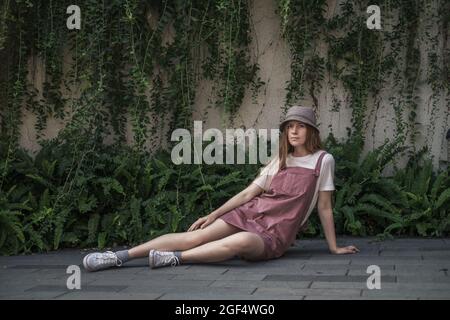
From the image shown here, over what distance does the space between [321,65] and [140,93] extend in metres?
2.13

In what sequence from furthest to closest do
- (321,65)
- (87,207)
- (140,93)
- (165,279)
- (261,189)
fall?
(321,65)
(140,93)
(87,207)
(261,189)
(165,279)

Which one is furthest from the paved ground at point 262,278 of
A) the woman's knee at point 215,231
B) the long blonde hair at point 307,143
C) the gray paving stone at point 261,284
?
the long blonde hair at point 307,143

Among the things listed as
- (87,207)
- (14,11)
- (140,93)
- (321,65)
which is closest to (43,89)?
(14,11)

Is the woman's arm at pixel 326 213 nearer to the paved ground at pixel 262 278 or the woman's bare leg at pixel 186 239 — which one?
the paved ground at pixel 262 278

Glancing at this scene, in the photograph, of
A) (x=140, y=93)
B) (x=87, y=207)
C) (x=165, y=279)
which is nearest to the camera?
(x=165, y=279)

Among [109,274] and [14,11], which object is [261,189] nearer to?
[109,274]

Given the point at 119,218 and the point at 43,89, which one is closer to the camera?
the point at 119,218

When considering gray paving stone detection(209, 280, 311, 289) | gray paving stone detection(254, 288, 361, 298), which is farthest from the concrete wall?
gray paving stone detection(254, 288, 361, 298)

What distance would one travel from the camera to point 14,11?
7.46 m

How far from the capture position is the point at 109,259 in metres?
4.85

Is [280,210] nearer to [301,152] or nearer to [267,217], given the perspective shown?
[267,217]

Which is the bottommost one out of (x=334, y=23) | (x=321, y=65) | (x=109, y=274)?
(x=109, y=274)

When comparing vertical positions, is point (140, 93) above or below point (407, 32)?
below

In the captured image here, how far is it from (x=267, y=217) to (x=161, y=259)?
2.99 ft
